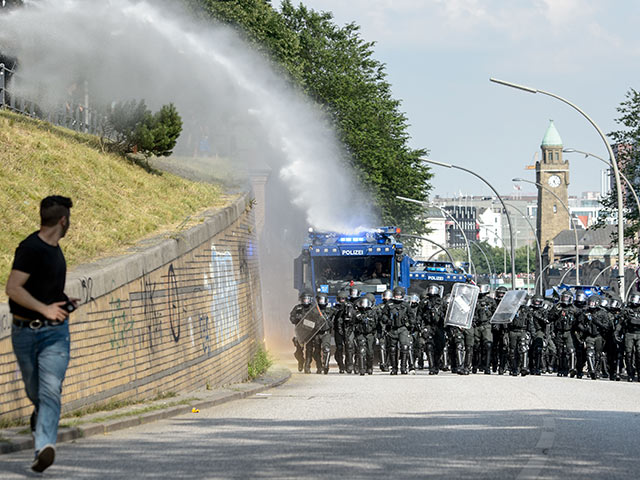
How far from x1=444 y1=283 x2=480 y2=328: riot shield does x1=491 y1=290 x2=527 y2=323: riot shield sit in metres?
0.63

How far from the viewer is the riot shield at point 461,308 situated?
76.4 feet

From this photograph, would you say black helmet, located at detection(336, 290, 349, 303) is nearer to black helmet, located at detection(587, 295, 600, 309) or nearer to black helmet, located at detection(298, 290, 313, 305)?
black helmet, located at detection(298, 290, 313, 305)

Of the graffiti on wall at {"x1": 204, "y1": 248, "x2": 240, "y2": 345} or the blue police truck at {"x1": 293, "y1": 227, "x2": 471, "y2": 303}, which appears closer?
the graffiti on wall at {"x1": 204, "y1": 248, "x2": 240, "y2": 345}

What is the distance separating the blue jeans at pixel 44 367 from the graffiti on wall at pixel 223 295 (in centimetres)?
871

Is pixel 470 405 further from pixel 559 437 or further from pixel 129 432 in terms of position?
pixel 129 432

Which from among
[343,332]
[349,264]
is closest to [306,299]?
[343,332]

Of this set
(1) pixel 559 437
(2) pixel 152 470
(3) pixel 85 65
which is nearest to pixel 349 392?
(1) pixel 559 437

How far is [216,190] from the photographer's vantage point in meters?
24.5

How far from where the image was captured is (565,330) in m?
24.0

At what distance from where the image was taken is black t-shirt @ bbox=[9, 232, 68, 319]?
7551 mm

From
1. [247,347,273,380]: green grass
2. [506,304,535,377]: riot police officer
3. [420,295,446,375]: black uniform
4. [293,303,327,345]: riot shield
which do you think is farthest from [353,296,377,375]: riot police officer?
[506,304,535,377]: riot police officer

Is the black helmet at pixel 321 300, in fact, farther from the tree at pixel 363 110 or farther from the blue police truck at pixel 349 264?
the tree at pixel 363 110

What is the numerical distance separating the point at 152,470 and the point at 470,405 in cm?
681

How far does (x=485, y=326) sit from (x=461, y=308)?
2.24 ft
